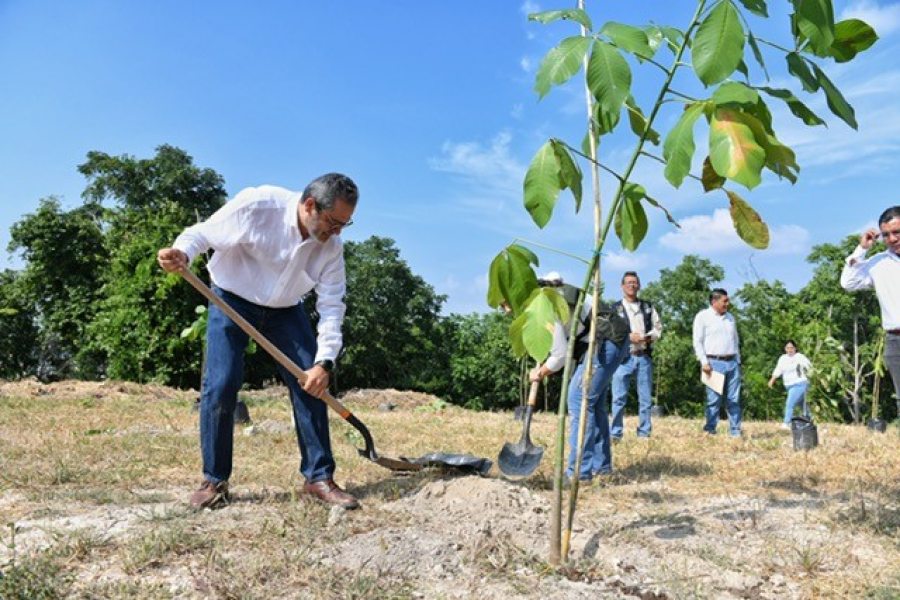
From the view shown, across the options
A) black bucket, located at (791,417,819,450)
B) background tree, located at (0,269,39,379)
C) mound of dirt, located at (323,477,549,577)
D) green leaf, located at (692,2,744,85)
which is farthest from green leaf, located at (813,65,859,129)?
background tree, located at (0,269,39,379)

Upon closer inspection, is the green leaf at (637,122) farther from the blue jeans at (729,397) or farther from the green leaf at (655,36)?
the blue jeans at (729,397)

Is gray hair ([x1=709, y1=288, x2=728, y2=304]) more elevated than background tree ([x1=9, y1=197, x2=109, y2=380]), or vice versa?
background tree ([x1=9, y1=197, x2=109, y2=380])

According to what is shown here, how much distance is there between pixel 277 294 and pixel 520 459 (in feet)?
6.58

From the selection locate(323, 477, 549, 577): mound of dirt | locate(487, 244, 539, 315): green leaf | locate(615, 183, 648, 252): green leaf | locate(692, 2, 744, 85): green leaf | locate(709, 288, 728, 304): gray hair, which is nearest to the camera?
locate(692, 2, 744, 85): green leaf

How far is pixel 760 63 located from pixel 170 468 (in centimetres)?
449

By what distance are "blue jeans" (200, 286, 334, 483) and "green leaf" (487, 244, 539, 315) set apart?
1.74 meters

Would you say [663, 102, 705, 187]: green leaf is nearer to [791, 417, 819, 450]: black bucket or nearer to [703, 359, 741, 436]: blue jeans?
[791, 417, 819, 450]: black bucket

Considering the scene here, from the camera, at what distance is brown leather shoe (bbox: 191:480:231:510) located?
3.79 m

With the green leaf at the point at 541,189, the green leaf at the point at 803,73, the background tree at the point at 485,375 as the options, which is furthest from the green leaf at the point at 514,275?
the background tree at the point at 485,375

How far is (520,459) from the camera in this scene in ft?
16.0

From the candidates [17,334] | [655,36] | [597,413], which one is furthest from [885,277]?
[17,334]

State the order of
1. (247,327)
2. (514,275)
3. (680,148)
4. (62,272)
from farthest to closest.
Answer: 1. (62,272)
2. (247,327)
3. (514,275)
4. (680,148)

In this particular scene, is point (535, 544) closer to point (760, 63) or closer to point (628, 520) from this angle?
point (628, 520)

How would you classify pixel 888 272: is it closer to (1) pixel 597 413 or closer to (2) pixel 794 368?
(1) pixel 597 413
